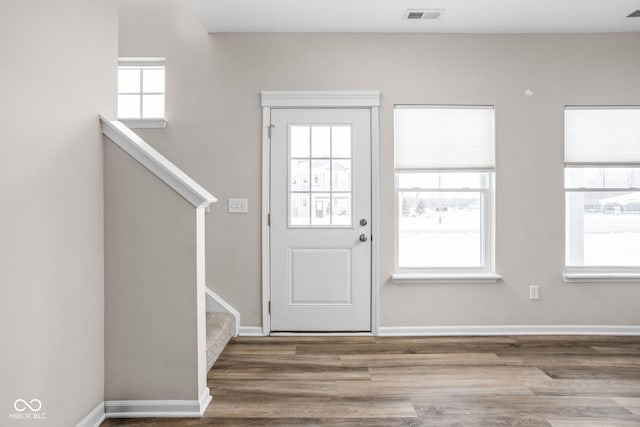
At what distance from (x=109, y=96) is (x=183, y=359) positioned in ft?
4.79

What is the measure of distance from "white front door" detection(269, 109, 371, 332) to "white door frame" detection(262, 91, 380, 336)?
43 mm

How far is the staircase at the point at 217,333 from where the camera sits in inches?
126

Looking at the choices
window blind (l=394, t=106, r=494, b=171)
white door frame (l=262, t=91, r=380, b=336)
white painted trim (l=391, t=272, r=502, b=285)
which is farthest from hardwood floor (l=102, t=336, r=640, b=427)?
window blind (l=394, t=106, r=494, b=171)

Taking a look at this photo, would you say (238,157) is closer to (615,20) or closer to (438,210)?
(438,210)

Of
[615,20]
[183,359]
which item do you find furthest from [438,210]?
[183,359]

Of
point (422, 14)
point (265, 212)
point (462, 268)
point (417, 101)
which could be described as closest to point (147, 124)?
point (265, 212)

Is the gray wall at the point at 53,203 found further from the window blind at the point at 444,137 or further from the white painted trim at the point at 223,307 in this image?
the window blind at the point at 444,137

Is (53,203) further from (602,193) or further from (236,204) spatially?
(602,193)

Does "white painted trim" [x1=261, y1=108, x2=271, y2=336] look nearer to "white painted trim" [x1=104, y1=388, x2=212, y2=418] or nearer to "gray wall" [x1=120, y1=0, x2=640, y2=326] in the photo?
"gray wall" [x1=120, y1=0, x2=640, y2=326]

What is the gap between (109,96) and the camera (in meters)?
2.54

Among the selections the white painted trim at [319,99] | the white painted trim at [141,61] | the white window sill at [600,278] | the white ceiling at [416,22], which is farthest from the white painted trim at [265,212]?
the white window sill at [600,278]

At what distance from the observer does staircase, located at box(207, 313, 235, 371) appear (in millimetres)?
3193

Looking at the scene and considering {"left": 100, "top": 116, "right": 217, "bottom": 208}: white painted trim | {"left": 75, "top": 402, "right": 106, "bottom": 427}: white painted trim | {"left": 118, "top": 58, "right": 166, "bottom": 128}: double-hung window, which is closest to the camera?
{"left": 75, "top": 402, "right": 106, "bottom": 427}: white painted trim

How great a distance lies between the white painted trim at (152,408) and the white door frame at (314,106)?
1580mm
